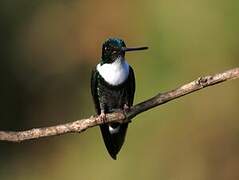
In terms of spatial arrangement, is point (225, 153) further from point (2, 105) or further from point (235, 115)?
point (2, 105)

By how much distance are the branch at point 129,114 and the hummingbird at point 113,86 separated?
50 centimetres

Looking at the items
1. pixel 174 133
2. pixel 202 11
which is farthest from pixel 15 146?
pixel 202 11

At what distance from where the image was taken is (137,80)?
8.80 meters

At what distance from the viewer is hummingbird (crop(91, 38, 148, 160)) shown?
5.06 metres

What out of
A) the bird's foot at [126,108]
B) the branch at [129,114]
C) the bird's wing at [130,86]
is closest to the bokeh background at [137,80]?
the bird's wing at [130,86]

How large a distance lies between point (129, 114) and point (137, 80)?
14.1ft

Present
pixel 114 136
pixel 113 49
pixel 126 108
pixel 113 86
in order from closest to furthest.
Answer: pixel 126 108 < pixel 113 49 < pixel 113 86 < pixel 114 136

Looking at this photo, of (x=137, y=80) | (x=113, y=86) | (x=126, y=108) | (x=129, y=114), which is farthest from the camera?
(x=137, y=80)

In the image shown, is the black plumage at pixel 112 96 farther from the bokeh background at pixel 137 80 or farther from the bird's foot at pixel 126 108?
the bokeh background at pixel 137 80

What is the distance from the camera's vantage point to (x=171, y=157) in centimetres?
873

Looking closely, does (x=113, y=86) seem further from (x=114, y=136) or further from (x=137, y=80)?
(x=137, y=80)

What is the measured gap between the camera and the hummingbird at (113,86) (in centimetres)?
506

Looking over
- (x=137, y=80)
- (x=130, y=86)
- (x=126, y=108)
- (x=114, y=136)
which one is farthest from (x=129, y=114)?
(x=137, y=80)

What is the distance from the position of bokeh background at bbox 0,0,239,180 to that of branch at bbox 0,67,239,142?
4.00 m
